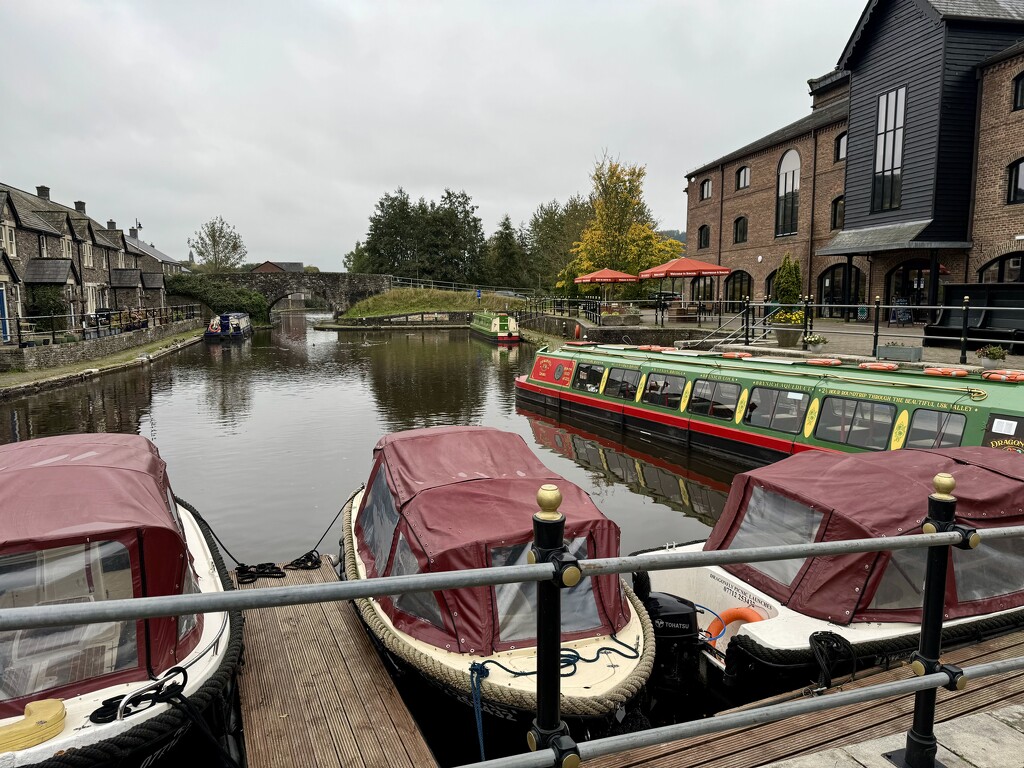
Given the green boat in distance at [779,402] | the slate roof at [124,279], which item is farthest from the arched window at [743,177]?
the slate roof at [124,279]

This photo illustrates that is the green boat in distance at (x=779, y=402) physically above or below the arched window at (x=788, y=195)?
below

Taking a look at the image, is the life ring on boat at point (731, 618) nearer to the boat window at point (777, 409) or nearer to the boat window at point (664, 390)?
the boat window at point (777, 409)

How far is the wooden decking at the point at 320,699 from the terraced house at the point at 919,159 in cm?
2159

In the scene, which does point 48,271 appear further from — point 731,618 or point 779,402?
point 731,618

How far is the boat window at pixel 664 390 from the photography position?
18000 mm

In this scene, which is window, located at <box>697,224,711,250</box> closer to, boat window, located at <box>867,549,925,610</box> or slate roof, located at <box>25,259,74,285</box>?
slate roof, located at <box>25,259,74,285</box>

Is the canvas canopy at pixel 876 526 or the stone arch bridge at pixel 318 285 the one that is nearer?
the canvas canopy at pixel 876 526

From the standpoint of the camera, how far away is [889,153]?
2667 centimetres

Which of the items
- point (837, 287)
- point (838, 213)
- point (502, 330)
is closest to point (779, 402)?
point (837, 287)

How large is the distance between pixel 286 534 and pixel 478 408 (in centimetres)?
1220

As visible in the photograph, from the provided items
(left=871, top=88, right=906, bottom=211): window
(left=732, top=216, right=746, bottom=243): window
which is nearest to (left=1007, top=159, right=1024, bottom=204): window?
(left=871, top=88, right=906, bottom=211): window

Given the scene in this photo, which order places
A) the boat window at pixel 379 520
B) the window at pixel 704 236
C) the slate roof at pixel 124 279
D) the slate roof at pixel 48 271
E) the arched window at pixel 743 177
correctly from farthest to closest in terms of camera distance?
the slate roof at pixel 124 279 < the window at pixel 704 236 < the arched window at pixel 743 177 < the slate roof at pixel 48 271 < the boat window at pixel 379 520

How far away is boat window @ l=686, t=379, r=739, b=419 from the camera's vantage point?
53.3 ft

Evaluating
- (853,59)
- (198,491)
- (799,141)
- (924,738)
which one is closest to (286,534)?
(198,491)
